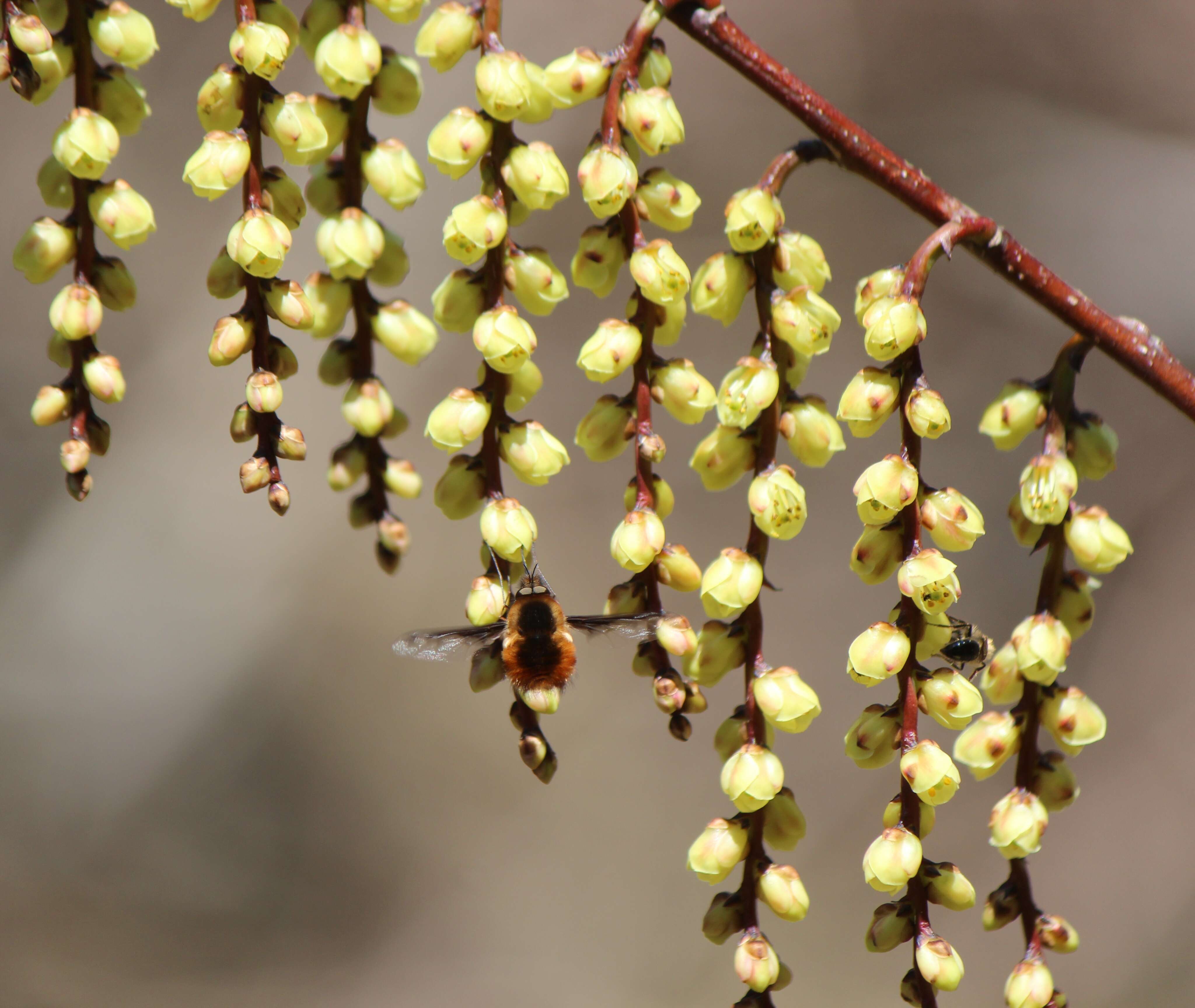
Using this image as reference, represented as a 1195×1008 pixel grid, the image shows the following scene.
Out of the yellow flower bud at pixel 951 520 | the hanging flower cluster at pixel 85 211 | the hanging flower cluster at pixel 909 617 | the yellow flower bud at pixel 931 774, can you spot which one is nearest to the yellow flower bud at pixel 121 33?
the hanging flower cluster at pixel 85 211

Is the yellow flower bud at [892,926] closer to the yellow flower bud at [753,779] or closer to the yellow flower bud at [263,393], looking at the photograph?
the yellow flower bud at [753,779]

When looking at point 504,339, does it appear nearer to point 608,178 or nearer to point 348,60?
point 608,178

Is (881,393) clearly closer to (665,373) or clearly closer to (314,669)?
(665,373)

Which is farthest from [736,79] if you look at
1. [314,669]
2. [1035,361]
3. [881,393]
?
[881,393]

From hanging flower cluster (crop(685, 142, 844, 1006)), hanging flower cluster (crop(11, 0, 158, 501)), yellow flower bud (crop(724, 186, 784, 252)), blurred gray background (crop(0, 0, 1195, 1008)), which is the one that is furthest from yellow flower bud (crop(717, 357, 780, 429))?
blurred gray background (crop(0, 0, 1195, 1008))

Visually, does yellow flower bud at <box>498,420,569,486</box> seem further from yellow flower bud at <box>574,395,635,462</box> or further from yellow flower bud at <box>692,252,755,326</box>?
yellow flower bud at <box>692,252,755,326</box>

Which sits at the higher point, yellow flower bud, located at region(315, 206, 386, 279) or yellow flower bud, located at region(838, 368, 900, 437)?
yellow flower bud, located at region(838, 368, 900, 437)
